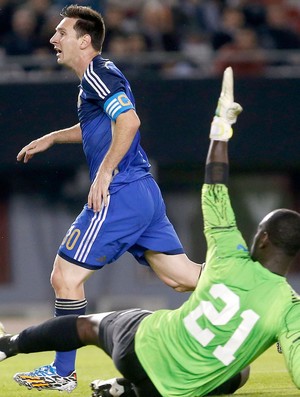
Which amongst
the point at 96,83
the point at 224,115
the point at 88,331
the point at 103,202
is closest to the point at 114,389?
the point at 88,331

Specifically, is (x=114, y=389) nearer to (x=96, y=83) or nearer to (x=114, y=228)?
(x=114, y=228)

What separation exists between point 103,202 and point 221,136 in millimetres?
1890

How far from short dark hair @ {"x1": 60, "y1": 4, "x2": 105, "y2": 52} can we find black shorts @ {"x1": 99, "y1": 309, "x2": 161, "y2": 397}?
239 centimetres

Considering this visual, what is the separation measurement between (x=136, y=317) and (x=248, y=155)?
10670 millimetres

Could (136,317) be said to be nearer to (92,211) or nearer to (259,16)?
(92,211)

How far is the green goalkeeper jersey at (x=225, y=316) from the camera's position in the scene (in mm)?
5750

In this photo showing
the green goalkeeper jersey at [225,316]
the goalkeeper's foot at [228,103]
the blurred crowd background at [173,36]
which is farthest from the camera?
the blurred crowd background at [173,36]

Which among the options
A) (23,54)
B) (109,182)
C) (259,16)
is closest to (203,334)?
(109,182)

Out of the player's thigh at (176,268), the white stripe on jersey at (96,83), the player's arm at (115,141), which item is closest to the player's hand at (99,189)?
the player's arm at (115,141)

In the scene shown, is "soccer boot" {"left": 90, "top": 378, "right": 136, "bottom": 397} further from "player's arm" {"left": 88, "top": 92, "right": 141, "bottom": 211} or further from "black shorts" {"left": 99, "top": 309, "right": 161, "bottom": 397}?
"player's arm" {"left": 88, "top": 92, "right": 141, "bottom": 211}

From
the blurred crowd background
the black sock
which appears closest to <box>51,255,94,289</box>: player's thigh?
the black sock

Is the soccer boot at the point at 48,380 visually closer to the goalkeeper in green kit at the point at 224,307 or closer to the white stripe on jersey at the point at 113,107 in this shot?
the goalkeeper in green kit at the point at 224,307

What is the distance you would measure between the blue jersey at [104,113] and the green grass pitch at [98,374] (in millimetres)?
1496

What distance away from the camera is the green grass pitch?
23.8 feet
